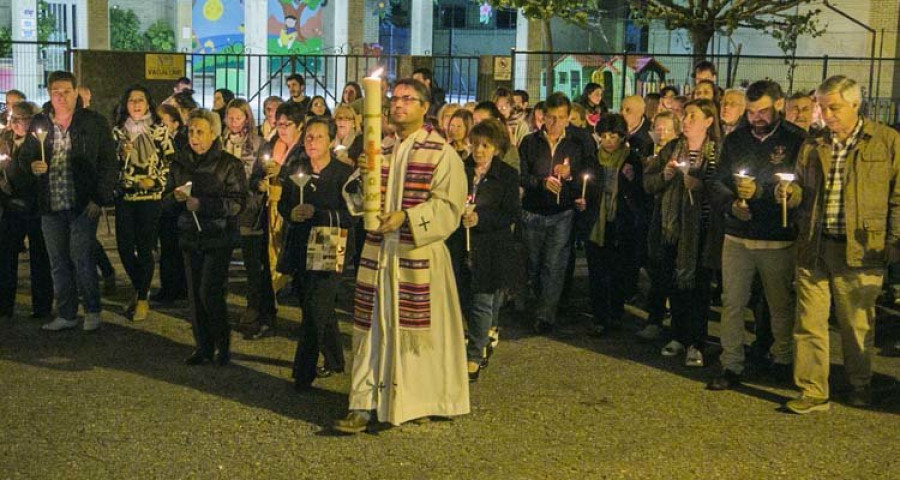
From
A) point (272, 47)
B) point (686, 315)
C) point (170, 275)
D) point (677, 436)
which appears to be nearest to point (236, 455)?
point (677, 436)

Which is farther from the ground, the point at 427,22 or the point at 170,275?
the point at 427,22

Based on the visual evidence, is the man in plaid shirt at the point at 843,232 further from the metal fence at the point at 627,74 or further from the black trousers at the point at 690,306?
the metal fence at the point at 627,74

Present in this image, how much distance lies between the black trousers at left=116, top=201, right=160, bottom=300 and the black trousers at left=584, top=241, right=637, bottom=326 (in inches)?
153

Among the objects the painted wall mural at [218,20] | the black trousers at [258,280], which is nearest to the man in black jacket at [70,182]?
the black trousers at [258,280]

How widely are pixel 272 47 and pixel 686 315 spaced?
2585 cm

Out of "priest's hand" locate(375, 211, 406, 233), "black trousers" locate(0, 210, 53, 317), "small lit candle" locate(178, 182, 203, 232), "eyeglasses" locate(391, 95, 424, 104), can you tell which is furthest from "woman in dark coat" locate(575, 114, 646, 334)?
"black trousers" locate(0, 210, 53, 317)

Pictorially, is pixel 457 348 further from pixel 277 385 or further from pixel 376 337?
pixel 277 385

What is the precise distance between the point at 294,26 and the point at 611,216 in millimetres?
24852

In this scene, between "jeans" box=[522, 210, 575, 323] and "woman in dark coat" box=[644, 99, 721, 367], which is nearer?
"woman in dark coat" box=[644, 99, 721, 367]

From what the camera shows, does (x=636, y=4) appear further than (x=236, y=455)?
Yes

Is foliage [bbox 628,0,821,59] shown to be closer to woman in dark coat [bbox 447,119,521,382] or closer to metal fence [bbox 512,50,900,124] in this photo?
metal fence [bbox 512,50,900,124]

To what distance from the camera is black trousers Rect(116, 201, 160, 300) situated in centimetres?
1068

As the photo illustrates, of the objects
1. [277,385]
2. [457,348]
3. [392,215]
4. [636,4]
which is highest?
[636,4]

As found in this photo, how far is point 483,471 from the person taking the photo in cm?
665
